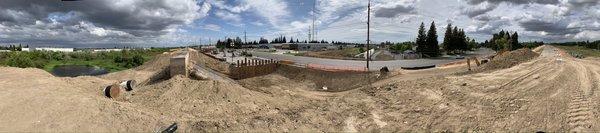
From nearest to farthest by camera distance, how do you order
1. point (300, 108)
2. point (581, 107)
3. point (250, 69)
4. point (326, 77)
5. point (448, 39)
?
point (581, 107) → point (300, 108) → point (250, 69) → point (326, 77) → point (448, 39)

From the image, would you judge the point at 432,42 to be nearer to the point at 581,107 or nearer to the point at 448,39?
the point at 448,39

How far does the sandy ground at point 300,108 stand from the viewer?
14.7m

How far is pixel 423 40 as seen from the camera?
101875 millimetres

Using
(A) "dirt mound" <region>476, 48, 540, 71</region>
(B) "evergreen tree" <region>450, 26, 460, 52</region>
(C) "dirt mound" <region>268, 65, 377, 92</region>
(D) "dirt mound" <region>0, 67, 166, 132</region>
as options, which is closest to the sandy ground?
(D) "dirt mound" <region>0, 67, 166, 132</region>

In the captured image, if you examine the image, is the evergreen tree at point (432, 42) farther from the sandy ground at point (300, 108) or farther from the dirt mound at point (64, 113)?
the dirt mound at point (64, 113)

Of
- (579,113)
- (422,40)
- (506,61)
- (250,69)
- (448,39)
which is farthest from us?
(448,39)

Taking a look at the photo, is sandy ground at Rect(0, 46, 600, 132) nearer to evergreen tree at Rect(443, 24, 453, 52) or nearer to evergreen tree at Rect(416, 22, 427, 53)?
evergreen tree at Rect(416, 22, 427, 53)

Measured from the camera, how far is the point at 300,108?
65.3ft

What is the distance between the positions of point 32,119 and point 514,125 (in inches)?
644

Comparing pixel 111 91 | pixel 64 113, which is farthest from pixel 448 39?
pixel 64 113

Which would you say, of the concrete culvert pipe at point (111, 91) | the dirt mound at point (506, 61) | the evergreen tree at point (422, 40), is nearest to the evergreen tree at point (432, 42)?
the evergreen tree at point (422, 40)

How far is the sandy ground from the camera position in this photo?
1466cm

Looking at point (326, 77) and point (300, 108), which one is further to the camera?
point (326, 77)

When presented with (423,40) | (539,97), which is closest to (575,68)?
(539,97)
